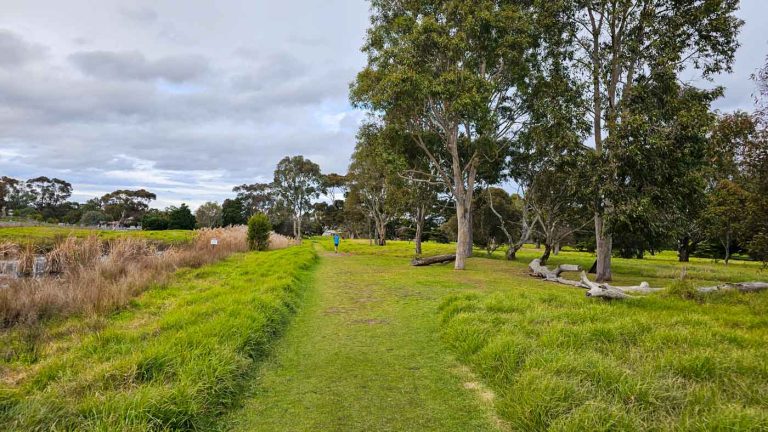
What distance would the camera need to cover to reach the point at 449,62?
19406 millimetres

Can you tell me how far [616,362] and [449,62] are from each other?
56.8 feet

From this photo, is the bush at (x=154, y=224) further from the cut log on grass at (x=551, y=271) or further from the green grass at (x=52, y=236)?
the cut log on grass at (x=551, y=271)

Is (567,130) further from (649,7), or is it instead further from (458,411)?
(458,411)

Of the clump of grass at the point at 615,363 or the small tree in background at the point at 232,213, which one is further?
the small tree in background at the point at 232,213

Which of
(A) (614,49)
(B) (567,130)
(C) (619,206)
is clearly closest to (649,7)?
(A) (614,49)

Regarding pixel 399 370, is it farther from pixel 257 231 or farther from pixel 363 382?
pixel 257 231

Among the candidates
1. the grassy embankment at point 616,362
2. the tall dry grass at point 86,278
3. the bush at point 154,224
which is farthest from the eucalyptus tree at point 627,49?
the bush at point 154,224

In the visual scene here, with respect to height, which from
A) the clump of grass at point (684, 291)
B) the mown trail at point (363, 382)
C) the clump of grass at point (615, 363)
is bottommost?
the mown trail at point (363, 382)

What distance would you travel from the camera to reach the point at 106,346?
5668 millimetres

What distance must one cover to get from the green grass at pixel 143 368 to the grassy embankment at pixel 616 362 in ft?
9.79

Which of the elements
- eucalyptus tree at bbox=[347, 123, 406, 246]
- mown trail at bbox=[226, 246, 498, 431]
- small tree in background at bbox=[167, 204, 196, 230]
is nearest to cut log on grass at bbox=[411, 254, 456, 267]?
eucalyptus tree at bbox=[347, 123, 406, 246]

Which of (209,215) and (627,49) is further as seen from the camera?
(209,215)

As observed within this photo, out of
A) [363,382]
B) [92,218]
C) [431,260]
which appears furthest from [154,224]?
[363,382]

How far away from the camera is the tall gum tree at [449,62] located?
59.0 ft
